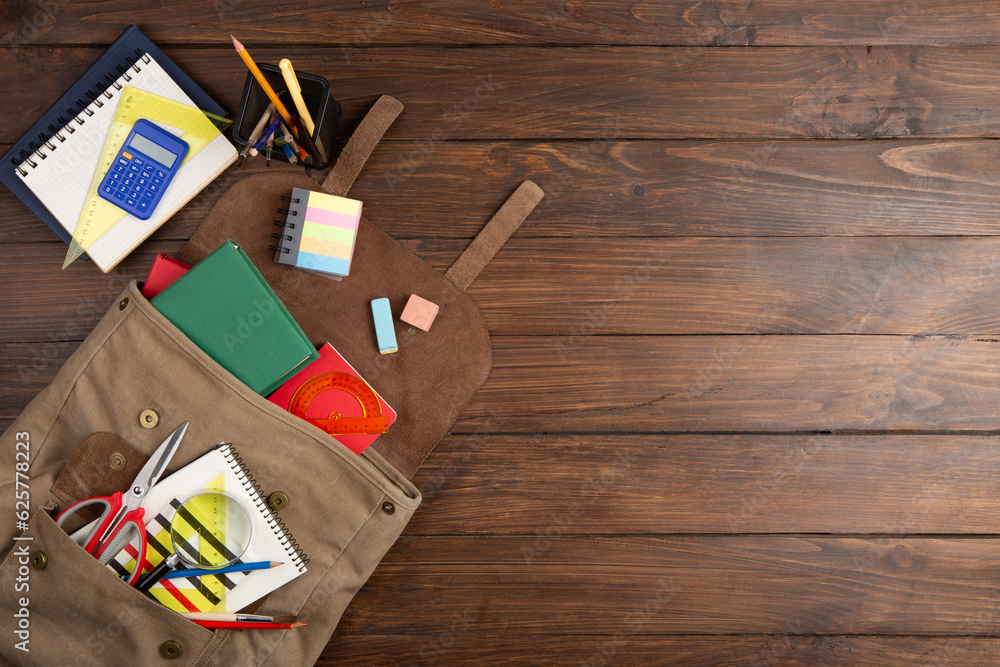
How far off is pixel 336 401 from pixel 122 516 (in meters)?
0.38

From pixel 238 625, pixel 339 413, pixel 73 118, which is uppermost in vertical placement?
pixel 73 118

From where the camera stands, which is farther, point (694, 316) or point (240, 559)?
point (694, 316)

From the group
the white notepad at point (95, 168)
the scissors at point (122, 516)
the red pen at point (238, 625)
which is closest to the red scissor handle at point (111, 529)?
the scissors at point (122, 516)

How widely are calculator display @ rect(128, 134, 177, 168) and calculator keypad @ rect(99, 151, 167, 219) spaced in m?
0.01

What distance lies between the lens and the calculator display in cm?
110

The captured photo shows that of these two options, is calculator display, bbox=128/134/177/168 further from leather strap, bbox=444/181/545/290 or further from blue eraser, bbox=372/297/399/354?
leather strap, bbox=444/181/545/290

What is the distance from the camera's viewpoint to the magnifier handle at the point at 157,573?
89 centimetres

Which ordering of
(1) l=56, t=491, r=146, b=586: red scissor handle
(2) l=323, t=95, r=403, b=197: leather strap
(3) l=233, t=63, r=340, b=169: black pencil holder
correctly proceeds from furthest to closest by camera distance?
1. (2) l=323, t=95, r=403, b=197: leather strap
2. (3) l=233, t=63, r=340, b=169: black pencil holder
3. (1) l=56, t=491, r=146, b=586: red scissor handle

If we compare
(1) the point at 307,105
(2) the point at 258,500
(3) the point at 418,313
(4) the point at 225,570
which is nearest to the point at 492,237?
(3) the point at 418,313

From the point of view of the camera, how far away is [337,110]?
1.14 m

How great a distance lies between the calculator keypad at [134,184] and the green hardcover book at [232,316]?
0.81 feet

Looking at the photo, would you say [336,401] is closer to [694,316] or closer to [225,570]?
[225,570]

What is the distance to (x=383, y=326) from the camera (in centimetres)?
114

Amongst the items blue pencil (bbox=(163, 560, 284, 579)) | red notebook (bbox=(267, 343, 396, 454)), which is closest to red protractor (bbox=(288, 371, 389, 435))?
red notebook (bbox=(267, 343, 396, 454))
